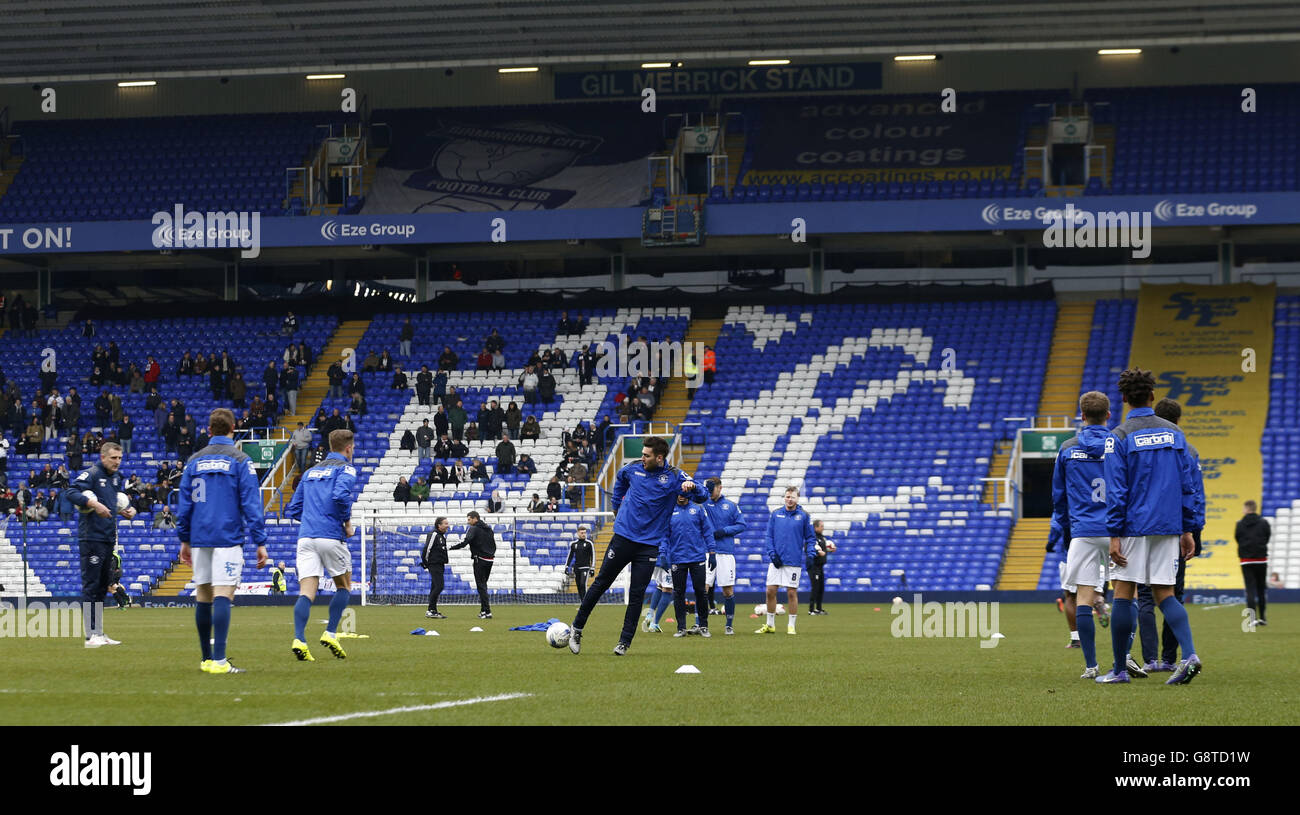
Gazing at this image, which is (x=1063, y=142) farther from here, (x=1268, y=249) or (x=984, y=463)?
(x=984, y=463)

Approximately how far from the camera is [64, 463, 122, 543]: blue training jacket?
60.0 feet

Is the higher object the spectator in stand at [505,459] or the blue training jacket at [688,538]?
the spectator in stand at [505,459]

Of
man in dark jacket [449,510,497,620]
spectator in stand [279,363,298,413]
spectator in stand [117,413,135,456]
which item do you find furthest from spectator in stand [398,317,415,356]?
man in dark jacket [449,510,497,620]

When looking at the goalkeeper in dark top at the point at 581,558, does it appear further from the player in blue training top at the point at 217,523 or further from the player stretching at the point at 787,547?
the player in blue training top at the point at 217,523

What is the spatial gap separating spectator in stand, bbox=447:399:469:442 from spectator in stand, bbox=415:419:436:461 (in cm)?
75

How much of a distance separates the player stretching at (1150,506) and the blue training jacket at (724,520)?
460 inches

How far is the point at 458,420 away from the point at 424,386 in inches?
91.7

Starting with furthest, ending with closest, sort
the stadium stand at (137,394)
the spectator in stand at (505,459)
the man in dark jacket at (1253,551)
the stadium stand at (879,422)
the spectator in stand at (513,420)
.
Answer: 1. the spectator in stand at (513,420)
2. the spectator in stand at (505,459)
3. the stadium stand at (137,394)
4. the stadium stand at (879,422)
5. the man in dark jacket at (1253,551)

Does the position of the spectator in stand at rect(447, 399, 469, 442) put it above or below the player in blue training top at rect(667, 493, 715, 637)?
above

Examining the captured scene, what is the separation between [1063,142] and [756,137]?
940 centimetres

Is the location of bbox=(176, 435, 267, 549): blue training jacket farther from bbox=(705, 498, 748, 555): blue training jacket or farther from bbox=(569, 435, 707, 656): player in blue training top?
bbox=(705, 498, 748, 555): blue training jacket

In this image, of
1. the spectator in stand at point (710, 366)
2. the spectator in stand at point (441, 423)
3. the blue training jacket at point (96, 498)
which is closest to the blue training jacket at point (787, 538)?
the blue training jacket at point (96, 498)

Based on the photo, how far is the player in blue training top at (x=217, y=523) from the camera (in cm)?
1359

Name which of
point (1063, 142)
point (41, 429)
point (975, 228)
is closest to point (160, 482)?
point (41, 429)
